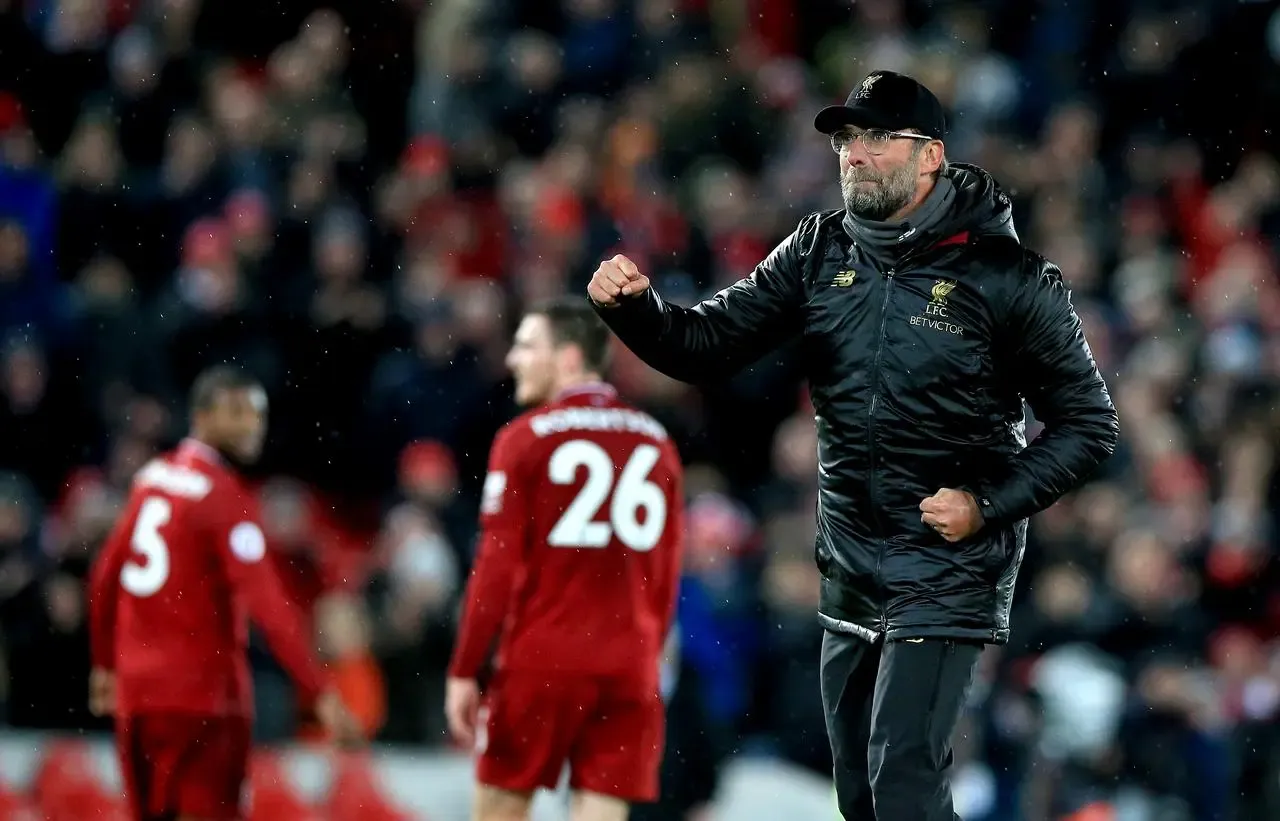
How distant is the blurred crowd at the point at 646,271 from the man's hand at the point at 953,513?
144 inches

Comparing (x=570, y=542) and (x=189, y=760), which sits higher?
(x=570, y=542)

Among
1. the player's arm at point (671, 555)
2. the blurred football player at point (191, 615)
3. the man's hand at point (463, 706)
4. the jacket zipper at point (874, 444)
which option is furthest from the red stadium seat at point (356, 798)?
the jacket zipper at point (874, 444)

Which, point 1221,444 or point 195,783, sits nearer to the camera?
point 195,783

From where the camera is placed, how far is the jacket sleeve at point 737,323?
5.33 meters

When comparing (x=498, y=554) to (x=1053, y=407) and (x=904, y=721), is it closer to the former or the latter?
(x=904, y=721)

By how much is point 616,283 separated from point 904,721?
1.33 m

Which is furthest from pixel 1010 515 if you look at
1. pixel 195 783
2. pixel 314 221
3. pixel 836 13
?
pixel 836 13

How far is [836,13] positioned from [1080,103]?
7.33 feet

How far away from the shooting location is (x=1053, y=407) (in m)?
5.20

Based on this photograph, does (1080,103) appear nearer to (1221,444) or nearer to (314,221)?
(1221,444)

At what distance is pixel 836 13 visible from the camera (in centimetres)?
1484

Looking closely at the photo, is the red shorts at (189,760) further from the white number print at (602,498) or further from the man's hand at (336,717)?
the white number print at (602,498)

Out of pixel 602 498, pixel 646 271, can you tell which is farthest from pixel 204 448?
pixel 646 271

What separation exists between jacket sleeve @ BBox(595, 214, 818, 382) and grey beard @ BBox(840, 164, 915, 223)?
0.25 meters
